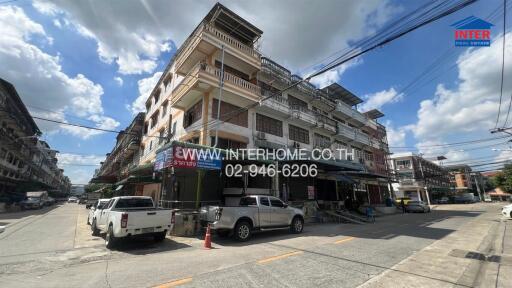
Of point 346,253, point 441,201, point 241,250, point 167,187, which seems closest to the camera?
point 346,253

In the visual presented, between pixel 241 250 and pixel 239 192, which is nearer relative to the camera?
pixel 241 250

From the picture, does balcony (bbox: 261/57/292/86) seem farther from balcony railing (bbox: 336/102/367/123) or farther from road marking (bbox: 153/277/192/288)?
road marking (bbox: 153/277/192/288)

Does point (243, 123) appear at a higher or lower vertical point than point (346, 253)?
higher

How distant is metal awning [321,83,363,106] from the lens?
30641 mm

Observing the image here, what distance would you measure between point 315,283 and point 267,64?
19482 mm

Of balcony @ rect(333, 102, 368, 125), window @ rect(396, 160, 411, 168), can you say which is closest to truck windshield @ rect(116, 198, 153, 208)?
balcony @ rect(333, 102, 368, 125)

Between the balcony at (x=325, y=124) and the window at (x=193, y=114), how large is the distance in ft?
40.6

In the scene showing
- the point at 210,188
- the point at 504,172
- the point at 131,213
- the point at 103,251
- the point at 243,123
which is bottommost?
the point at 103,251

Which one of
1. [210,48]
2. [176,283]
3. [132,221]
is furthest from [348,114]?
[176,283]

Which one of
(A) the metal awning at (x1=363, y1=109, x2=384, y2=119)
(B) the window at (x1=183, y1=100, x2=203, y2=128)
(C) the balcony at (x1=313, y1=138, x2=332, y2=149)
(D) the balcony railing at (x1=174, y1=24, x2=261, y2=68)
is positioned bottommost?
(C) the balcony at (x1=313, y1=138, x2=332, y2=149)

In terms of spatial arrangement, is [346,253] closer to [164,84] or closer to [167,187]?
[167,187]

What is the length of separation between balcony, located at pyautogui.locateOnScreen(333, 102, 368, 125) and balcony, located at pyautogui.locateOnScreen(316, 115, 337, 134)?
3.38m

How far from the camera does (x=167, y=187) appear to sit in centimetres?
1620

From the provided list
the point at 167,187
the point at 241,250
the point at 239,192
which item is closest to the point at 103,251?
the point at 241,250
